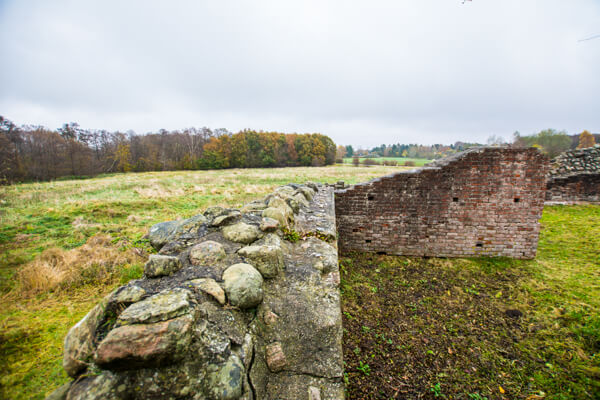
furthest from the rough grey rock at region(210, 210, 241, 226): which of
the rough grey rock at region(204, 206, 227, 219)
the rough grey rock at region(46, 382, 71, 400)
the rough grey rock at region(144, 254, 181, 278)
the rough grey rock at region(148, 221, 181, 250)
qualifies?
the rough grey rock at region(46, 382, 71, 400)

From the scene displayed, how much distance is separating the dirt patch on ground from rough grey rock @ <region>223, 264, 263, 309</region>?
1634 millimetres

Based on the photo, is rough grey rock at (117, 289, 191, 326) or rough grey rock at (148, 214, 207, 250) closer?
rough grey rock at (117, 289, 191, 326)

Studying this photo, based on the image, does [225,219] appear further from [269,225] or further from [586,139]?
[586,139]

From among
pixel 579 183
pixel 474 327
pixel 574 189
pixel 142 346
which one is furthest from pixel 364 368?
pixel 579 183

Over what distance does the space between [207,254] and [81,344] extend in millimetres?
971

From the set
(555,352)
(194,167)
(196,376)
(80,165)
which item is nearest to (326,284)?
(196,376)

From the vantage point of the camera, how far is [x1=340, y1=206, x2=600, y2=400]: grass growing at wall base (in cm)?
258

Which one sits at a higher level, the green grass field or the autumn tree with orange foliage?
the autumn tree with orange foliage

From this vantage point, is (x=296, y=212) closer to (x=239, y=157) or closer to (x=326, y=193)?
(x=326, y=193)

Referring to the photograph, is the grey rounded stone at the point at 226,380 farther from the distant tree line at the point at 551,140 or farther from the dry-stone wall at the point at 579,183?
the distant tree line at the point at 551,140

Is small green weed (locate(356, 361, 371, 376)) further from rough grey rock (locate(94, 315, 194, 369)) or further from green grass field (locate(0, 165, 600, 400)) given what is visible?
rough grey rock (locate(94, 315, 194, 369))

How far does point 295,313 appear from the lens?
187 cm

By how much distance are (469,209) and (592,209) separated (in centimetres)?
836

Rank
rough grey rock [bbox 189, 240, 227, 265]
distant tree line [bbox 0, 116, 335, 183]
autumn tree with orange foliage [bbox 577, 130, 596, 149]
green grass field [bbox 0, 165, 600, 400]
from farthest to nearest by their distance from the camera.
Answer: autumn tree with orange foliage [bbox 577, 130, 596, 149] < distant tree line [bbox 0, 116, 335, 183] < green grass field [bbox 0, 165, 600, 400] < rough grey rock [bbox 189, 240, 227, 265]
